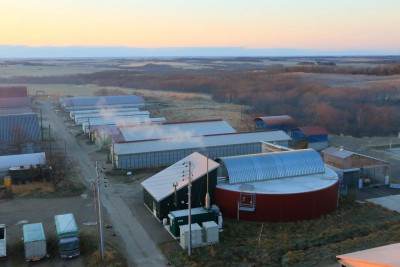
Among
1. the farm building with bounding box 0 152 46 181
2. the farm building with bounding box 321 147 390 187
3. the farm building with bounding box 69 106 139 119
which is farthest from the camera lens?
the farm building with bounding box 69 106 139 119

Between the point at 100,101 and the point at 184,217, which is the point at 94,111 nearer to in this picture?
the point at 100,101

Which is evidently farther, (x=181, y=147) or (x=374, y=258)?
(x=181, y=147)

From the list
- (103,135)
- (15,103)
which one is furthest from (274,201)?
(15,103)

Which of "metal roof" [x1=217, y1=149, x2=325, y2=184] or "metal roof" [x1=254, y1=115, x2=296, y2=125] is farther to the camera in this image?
"metal roof" [x1=254, y1=115, x2=296, y2=125]

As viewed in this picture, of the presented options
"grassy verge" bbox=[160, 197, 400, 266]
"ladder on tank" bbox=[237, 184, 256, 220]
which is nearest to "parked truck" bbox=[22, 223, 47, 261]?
"grassy verge" bbox=[160, 197, 400, 266]

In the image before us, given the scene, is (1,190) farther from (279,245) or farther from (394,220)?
(394,220)

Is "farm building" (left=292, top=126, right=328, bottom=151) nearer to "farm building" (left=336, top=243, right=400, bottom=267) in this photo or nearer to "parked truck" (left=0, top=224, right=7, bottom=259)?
"farm building" (left=336, top=243, right=400, bottom=267)
